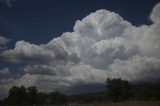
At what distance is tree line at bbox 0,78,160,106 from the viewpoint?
98750mm

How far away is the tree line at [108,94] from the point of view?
98.8 metres

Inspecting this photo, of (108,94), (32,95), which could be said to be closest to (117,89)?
(108,94)

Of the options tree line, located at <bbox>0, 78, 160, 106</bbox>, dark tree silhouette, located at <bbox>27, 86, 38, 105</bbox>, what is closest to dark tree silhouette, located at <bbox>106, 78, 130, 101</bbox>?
tree line, located at <bbox>0, 78, 160, 106</bbox>

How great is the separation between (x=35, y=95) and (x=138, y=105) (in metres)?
112

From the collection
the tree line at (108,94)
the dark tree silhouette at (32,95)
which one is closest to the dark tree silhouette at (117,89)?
the tree line at (108,94)

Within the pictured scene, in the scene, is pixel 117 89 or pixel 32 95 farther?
pixel 32 95

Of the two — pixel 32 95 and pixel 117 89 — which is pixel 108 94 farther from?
pixel 32 95

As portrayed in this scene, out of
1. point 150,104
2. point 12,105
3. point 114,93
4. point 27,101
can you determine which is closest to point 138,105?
point 150,104

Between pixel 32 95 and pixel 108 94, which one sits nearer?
pixel 108 94

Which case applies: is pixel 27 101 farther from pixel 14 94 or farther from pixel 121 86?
pixel 121 86

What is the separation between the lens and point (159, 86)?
320ft

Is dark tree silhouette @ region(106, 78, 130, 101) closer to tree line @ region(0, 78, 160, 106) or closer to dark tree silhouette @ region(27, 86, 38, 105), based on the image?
tree line @ region(0, 78, 160, 106)

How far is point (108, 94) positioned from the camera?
124188 mm

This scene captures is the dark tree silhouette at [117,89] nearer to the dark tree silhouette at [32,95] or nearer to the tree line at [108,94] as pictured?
the tree line at [108,94]
